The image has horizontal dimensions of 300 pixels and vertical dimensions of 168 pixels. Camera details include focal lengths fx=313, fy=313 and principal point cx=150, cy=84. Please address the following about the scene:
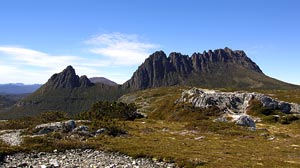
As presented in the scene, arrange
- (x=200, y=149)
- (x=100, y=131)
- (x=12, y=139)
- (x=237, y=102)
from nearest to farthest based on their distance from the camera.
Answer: (x=200, y=149)
(x=12, y=139)
(x=100, y=131)
(x=237, y=102)

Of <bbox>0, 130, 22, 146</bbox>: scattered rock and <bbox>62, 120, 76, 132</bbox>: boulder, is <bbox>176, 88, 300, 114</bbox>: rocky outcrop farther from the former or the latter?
<bbox>0, 130, 22, 146</bbox>: scattered rock

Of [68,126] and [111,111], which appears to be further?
[111,111]

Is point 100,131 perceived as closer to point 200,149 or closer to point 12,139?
point 12,139

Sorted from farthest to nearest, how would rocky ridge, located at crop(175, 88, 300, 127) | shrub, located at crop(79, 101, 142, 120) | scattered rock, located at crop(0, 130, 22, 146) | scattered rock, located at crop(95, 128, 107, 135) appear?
rocky ridge, located at crop(175, 88, 300, 127)
shrub, located at crop(79, 101, 142, 120)
scattered rock, located at crop(95, 128, 107, 135)
scattered rock, located at crop(0, 130, 22, 146)

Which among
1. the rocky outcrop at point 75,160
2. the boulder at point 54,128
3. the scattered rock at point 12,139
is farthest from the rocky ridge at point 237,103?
the rocky outcrop at point 75,160

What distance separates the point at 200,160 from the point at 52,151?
14.9 meters

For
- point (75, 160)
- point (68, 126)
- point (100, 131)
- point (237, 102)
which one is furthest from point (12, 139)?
point (237, 102)

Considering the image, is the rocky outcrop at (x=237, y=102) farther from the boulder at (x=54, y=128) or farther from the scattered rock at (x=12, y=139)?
the scattered rock at (x=12, y=139)

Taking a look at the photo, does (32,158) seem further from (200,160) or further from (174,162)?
(200,160)

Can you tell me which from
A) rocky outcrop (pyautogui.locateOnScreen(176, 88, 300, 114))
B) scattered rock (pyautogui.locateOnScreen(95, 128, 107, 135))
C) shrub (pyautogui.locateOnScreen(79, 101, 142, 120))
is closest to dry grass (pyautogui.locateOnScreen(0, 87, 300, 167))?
A: scattered rock (pyautogui.locateOnScreen(95, 128, 107, 135))

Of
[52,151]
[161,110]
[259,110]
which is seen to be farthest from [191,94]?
[52,151]

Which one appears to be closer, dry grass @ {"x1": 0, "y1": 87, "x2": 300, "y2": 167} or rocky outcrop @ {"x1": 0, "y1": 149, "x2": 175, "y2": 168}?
rocky outcrop @ {"x1": 0, "y1": 149, "x2": 175, "y2": 168}

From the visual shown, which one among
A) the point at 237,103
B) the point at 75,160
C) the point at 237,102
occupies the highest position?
the point at 237,102

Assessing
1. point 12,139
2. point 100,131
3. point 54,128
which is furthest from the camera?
point 54,128
